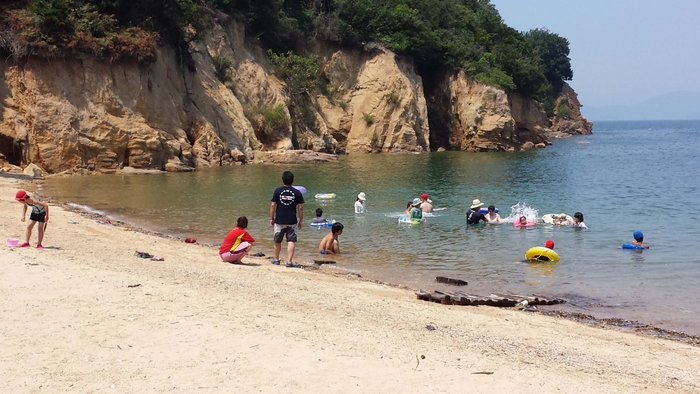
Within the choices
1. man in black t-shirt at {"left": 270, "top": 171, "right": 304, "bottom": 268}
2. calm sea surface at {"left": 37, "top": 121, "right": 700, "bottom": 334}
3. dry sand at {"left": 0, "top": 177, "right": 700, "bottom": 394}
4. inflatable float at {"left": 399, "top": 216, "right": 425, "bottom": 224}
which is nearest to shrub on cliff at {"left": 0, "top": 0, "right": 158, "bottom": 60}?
calm sea surface at {"left": 37, "top": 121, "right": 700, "bottom": 334}

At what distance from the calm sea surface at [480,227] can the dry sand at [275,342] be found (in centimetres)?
279

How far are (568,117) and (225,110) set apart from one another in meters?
69.4

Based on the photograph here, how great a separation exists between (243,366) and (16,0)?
97.2ft

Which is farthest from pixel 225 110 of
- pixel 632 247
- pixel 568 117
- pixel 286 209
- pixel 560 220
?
pixel 568 117

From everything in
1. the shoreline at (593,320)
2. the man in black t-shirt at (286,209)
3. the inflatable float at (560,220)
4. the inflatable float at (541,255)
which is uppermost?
the man in black t-shirt at (286,209)

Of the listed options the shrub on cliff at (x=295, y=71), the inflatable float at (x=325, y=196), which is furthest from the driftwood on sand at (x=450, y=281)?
the shrub on cliff at (x=295, y=71)

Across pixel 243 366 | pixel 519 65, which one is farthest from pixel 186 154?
pixel 519 65

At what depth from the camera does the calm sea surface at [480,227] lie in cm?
1295

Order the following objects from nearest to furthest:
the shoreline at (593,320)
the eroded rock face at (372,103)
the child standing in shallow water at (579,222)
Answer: the shoreline at (593,320) → the child standing in shallow water at (579,222) → the eroded rock face at (372,103)

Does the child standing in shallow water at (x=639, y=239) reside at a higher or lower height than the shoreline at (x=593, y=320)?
higher

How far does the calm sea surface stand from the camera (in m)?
13.0

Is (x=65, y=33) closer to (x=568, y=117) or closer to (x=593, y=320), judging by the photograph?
(x=593, y=320)

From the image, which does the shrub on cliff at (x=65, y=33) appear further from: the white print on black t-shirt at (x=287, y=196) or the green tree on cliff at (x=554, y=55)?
the green tree on cliff at (x=554, y=55)

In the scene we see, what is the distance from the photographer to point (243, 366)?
6.63 metres
